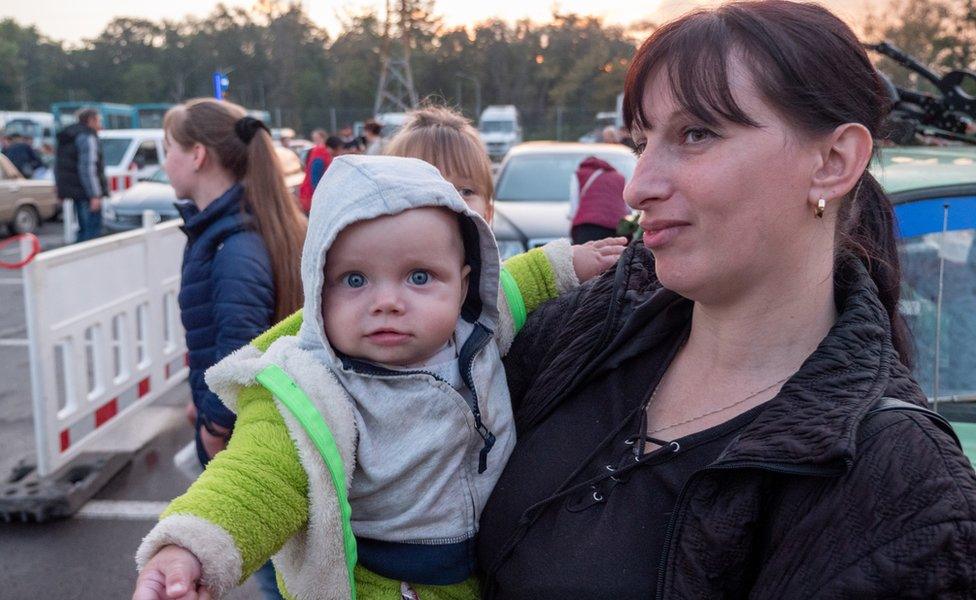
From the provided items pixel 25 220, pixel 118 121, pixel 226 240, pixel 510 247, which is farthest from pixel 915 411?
pixel 118 121

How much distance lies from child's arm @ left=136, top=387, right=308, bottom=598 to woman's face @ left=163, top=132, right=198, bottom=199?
201cm

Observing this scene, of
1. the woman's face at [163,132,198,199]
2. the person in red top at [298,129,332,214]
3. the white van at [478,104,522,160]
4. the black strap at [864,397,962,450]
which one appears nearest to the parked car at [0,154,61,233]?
the person in red top at [298,129,332,214]

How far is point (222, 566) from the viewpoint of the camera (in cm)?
131

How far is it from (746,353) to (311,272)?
2.73 feet

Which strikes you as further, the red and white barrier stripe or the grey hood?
the red and white barrier stripe

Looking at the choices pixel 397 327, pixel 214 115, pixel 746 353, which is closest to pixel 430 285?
pixel 397 327

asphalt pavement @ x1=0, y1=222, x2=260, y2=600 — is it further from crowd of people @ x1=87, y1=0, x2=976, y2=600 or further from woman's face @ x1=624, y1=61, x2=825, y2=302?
woman's face @ x1=624, y1=61, x2=825, y2=302

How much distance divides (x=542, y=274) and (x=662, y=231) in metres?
0.70

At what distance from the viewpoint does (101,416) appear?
18.1 ft

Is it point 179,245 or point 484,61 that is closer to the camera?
point 179,245

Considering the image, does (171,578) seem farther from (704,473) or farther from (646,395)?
(646,395)

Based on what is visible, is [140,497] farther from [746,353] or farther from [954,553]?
[954,553]

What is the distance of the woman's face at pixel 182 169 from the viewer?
3.34m

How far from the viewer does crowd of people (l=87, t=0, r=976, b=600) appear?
4.08 ft
